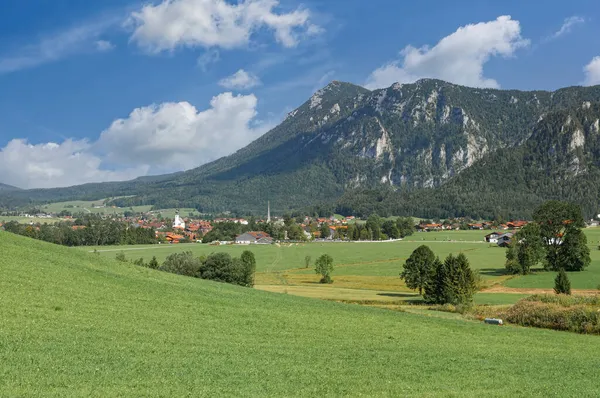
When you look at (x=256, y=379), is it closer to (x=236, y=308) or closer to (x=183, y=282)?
(x=236, y=308)

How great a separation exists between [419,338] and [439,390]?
12465mm

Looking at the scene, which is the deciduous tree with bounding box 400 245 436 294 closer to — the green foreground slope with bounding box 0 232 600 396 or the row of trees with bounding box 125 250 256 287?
the row of trees with bounding box 125 250 256 287

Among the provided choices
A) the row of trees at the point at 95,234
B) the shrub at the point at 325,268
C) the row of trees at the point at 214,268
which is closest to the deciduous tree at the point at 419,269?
the shrub at the point at 325,268

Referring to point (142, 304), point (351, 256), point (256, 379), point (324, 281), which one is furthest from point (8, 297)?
point (351, 256)

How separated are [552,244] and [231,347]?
86.7 meters

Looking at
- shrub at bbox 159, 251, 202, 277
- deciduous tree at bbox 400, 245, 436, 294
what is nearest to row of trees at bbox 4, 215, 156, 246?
shrub at bbox 159, 251, 202, 277

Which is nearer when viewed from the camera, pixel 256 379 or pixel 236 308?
pixel 256 379

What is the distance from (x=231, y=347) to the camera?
2322 centimetres

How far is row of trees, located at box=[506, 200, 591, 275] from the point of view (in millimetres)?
88312

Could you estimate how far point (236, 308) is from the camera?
34281mm

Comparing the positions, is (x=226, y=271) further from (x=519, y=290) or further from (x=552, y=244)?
(x=552, y=244)

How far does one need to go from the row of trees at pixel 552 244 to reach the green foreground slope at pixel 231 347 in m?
57.7

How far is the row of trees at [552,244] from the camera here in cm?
8831

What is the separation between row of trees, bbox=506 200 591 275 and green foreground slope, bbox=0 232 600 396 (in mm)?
57708
